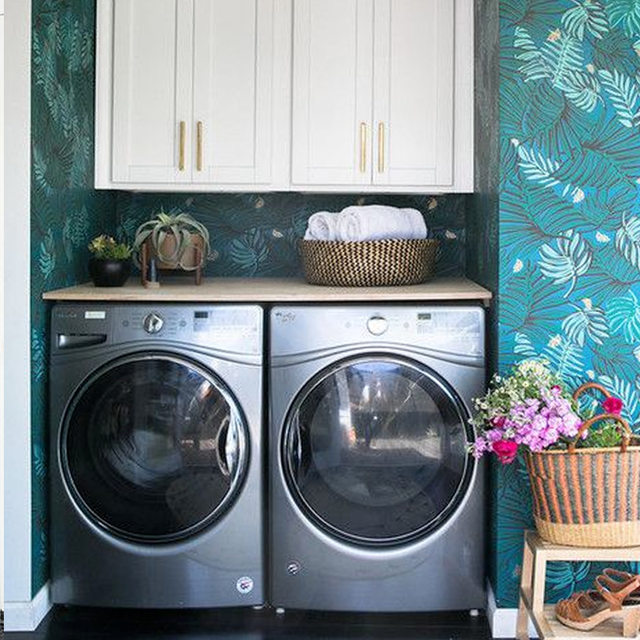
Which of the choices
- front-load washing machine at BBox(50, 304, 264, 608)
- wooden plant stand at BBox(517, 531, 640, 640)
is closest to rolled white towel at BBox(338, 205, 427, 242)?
front-load washing machine at BBox(50, 304, 264, 608)

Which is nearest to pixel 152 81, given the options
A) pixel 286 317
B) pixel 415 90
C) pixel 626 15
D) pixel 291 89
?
pixel 291 89

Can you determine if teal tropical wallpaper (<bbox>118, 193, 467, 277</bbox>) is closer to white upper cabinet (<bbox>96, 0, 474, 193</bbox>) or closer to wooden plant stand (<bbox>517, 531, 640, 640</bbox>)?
white upper cabinet (<bbox>96, 0, 474, 193</bbox>)

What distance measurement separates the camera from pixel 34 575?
2.93m

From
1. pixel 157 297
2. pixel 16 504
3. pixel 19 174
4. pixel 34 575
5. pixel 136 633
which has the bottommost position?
pixel 136 633

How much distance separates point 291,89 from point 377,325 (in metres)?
0.98

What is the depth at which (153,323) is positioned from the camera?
2947mm

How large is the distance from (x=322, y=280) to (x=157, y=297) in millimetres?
583

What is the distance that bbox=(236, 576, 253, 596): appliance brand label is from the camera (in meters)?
2.97

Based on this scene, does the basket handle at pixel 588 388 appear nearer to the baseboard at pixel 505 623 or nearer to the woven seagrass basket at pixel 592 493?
the woven seagrass basket at pixel 592 493

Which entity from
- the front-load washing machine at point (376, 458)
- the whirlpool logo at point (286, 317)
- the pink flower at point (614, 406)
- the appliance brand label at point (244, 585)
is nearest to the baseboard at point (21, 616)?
the appliance brand label at point (244, 585)

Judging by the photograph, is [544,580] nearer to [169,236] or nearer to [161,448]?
[161,448]

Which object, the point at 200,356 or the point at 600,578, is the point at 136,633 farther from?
the point at 600,578

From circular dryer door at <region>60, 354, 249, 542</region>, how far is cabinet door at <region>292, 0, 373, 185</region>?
0.89 meters

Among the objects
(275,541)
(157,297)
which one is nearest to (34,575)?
(275,541)
